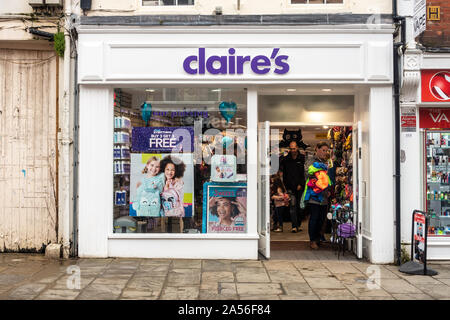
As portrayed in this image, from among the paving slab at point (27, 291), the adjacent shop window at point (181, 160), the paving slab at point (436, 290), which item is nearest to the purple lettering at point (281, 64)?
the adjacent shop window at point (181, 160)

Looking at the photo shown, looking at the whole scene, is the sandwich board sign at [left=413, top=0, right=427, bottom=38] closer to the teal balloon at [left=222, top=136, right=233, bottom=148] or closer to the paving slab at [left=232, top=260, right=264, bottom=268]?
the teal balloon at [left=222, top=136, right=233, bottom=148]

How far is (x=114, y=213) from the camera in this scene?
8.59m

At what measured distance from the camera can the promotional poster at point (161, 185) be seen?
8.67 m

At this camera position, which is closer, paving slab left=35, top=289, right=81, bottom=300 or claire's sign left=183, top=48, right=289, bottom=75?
paving slab left=35, top=289, right=81, bottom=300

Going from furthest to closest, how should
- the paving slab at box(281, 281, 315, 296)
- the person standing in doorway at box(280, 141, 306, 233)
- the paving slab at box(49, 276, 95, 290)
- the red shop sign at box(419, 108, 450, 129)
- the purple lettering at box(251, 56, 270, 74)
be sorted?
the person standing in doorway at box(280, 141, 306, 233) → the red shop sign at box(419, 108, 450, 129) → the purple lettering at box(251, 56, 270, 74) → the paving slab at box(49, 276, 95, 290) → the paving slab at box(281, 281, 315, 296)

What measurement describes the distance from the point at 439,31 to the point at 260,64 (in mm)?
3083

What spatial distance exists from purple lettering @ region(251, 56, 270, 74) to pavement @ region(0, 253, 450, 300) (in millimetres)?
3170

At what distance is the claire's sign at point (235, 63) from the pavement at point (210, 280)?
3.17 m

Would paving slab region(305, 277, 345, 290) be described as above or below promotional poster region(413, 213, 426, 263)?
below

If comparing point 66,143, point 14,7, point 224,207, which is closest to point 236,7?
point 224,207

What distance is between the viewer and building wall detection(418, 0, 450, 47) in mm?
8391

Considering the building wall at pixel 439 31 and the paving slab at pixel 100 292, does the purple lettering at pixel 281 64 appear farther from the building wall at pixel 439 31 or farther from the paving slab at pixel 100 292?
the paving slab at pixel 100 292

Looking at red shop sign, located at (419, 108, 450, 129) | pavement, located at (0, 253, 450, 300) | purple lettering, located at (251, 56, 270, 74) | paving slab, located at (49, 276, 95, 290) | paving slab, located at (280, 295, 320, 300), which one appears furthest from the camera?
red shop sign, located at (419, 108, 450, 129)

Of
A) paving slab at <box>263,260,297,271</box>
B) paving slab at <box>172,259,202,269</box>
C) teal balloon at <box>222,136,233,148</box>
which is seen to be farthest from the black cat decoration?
paving slab at <box>172,259,202,269</box>
